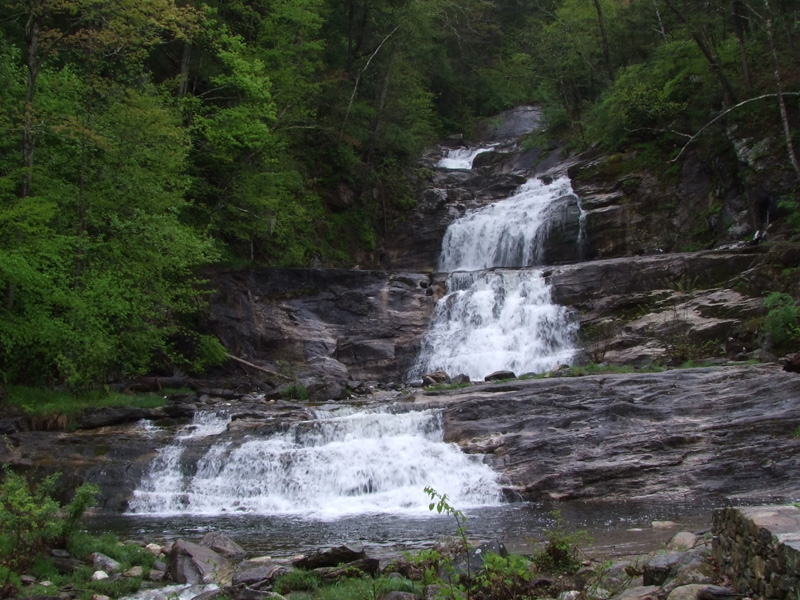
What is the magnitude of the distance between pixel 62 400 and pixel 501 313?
42.5 ft

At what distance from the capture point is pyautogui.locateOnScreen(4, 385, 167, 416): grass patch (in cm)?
1347

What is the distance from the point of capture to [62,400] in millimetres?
14148

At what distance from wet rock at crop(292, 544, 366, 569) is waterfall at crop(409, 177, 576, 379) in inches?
508

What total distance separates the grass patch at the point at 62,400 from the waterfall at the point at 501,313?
888cm

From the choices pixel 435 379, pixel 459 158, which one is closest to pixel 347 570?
pixel 435 379

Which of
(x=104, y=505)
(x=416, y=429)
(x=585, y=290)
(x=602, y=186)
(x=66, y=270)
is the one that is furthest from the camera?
(x=602, y=186)

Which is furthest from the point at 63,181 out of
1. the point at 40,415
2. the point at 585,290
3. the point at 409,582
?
the point at 585,290

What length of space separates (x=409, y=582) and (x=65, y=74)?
15.8m

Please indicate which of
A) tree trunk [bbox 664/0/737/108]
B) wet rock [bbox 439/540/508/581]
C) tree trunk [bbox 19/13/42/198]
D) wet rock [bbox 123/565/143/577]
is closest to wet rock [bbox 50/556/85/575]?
wet rock [bbox 123/565/143/577]

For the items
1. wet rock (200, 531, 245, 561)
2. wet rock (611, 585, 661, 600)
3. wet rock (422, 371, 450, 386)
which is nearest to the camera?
wet rock (611, 585, 661, 600)

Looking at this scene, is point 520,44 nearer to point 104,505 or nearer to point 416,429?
point 416,429

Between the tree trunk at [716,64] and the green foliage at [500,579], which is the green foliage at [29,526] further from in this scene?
the tree trunk at [716,64]

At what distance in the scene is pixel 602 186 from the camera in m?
26.4

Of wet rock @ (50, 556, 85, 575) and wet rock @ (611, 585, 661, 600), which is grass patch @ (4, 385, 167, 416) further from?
wet rock @ (611, 585, 661, 600)
